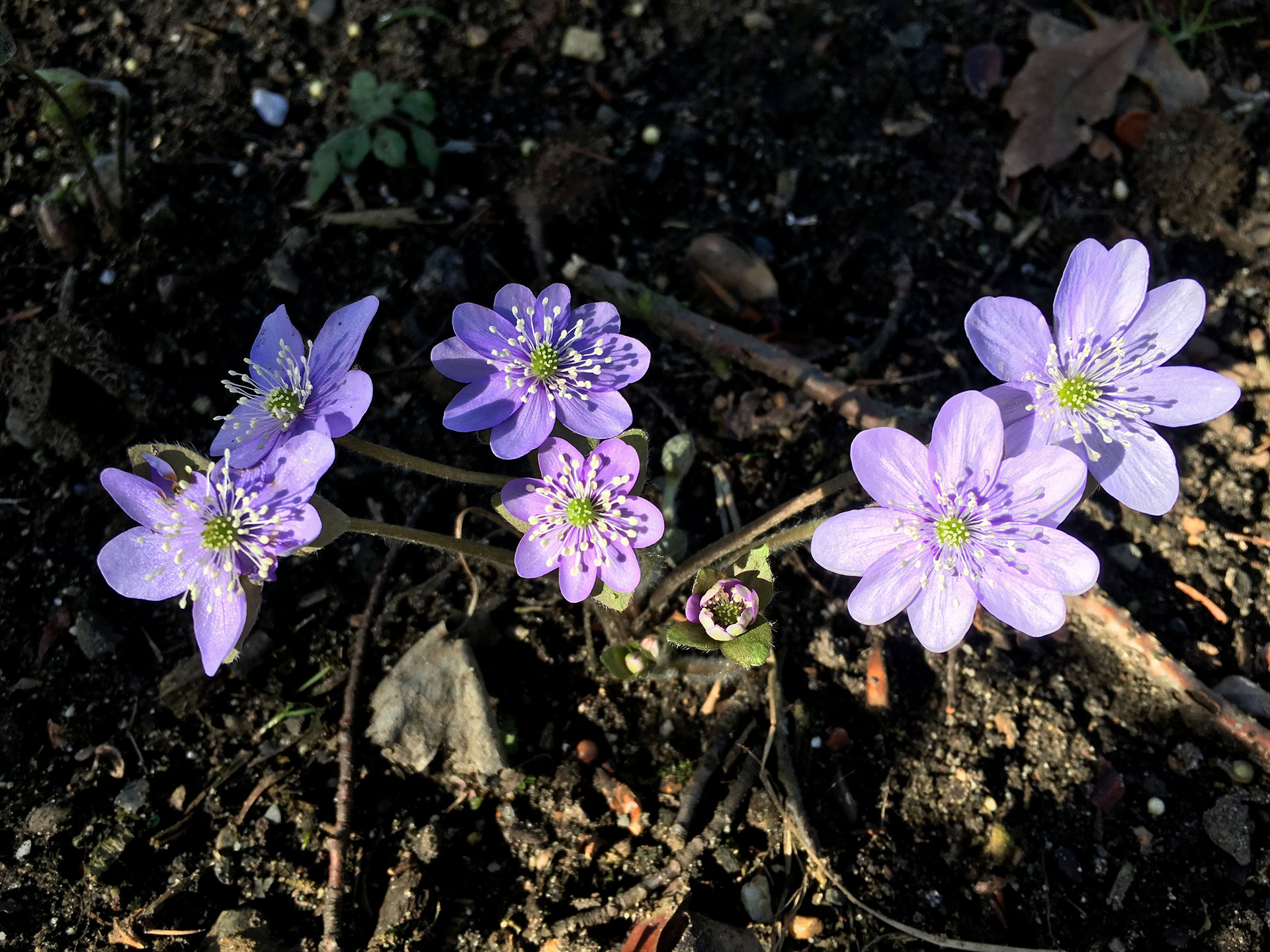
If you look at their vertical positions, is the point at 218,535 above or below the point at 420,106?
below

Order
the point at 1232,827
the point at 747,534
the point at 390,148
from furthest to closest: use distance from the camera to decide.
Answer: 1. the point at 390,148
2. the point at 1232,827
3. the point at 747,534

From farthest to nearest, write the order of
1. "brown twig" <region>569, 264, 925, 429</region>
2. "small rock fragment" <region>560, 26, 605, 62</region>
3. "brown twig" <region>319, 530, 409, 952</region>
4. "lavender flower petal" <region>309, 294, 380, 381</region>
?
"small rock fragment" <region>560, 26, 605, 62</region>, "brown twig" <region>569, 264, 925, 429</region>, "brown twig" <region>319, 530, 409, 952</region>, "lavender flower petal" <region>309, 294, 380, 381</region>

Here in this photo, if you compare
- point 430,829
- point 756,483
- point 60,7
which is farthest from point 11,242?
point 756,483

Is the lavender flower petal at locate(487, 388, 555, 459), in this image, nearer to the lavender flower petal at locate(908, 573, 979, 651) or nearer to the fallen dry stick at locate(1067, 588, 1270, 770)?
the lavender flower petal at locate(908, 573, 979, 651)

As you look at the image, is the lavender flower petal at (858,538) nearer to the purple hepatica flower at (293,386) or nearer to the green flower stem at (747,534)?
the green flower stem at (747,534)

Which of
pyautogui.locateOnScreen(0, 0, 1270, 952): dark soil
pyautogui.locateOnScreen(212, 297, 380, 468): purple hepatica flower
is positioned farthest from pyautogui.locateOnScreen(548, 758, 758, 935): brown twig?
pyautogui.locateOnScreen(212, 297, 380, 468): purple hepatica flower

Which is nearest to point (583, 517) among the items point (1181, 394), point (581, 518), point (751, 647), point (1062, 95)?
point (581, 518)

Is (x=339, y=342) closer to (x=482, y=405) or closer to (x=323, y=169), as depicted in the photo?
(x=482, y=405)
